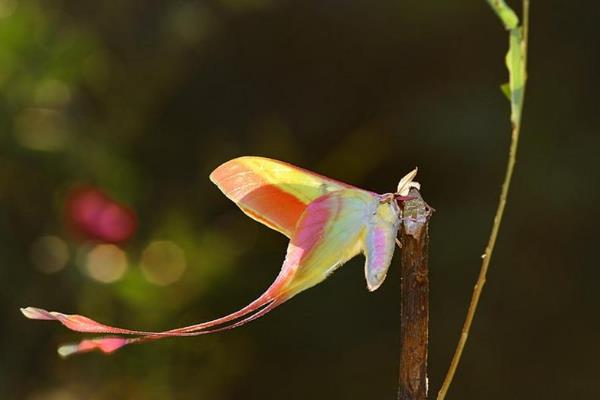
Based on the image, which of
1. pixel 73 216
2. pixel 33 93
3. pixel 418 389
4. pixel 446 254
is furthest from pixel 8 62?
pixel 418 389

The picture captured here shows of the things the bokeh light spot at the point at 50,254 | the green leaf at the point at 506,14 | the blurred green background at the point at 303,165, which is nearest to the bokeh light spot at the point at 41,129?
the blurred green background at the point at 303,165

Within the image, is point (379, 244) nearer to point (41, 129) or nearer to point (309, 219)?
point (309, 219)

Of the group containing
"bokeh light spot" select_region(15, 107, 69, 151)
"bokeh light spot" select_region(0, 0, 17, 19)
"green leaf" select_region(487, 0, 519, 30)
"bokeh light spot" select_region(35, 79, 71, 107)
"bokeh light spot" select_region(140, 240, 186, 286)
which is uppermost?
"bokeh light spot" select_region(0, 0, 17, 19)

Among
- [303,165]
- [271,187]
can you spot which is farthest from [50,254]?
[271,187]

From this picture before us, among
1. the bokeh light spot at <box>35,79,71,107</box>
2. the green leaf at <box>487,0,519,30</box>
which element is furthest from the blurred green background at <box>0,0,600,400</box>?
the green leaf at <box>487,0,519,30</box>

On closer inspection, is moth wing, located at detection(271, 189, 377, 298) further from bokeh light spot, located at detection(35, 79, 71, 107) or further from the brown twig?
bokeh light spot, located at detection(35, 79, 71, 107)

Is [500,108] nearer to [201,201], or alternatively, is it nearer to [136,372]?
[201,201]

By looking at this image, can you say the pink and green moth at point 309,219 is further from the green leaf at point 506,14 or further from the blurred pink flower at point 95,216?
the blurred pink flower at point 95,216
